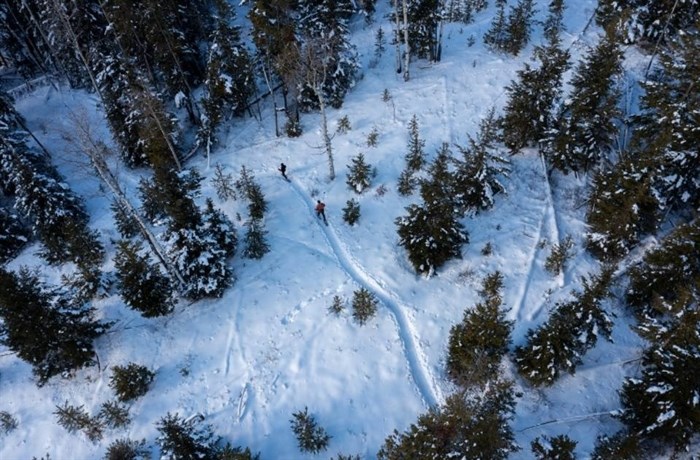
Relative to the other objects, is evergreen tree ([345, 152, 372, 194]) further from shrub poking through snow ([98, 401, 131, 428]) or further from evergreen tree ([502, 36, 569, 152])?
shrub poking through snow ([98, 401, 131, 428])

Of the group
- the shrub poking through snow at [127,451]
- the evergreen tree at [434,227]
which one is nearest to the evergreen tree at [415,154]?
the evergreen tree at [434,227]

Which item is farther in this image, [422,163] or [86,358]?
[422,163]

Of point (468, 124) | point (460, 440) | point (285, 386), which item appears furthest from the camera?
point (468, 124)

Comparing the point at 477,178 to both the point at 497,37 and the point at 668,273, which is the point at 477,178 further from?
the point at 497,37

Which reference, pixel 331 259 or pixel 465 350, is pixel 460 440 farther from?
pixel 331 259

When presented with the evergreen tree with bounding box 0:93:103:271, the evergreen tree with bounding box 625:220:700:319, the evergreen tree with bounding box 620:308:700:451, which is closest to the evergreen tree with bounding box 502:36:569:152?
the evergreen tree with bounding box 625:220:700:319

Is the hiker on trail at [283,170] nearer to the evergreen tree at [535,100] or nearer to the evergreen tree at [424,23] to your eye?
the evergreen tree at [535,100]

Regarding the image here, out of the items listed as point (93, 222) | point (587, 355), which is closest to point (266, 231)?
point (93, 222)

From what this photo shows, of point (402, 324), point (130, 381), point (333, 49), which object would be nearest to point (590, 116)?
point (402, 324)
